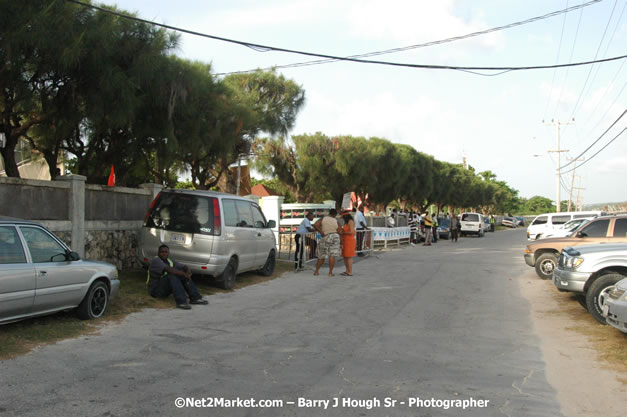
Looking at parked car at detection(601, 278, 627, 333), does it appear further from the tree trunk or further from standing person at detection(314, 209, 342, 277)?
the tree trunk

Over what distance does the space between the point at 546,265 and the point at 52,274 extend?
11.7 metres

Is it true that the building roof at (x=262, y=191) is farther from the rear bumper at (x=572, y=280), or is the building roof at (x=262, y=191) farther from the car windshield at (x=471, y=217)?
the rear bumper at (x=572, y=280)

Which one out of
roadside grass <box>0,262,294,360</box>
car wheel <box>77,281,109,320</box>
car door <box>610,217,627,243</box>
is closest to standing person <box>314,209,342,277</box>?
roadside grass <box>0,262,294,360</box>

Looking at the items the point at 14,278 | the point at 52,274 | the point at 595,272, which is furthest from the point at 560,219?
the point at 14,278

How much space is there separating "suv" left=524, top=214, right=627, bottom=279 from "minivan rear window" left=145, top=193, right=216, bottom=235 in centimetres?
846

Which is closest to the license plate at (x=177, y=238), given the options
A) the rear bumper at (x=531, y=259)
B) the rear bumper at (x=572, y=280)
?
the rear bumper at (x=572, y=280)

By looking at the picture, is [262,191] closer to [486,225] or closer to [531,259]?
[486,225]

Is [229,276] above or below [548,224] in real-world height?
below

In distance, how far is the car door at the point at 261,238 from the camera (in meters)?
13.2

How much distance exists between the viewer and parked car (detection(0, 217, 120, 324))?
6.45 metres

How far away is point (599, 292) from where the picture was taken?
8.64 m

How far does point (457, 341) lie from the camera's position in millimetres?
7434

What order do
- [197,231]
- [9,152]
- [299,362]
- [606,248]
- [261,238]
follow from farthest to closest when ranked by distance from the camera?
[261,238]
[9,152]
[197,231]
[606,248]
[299,362]

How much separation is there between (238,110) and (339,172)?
2220cm
